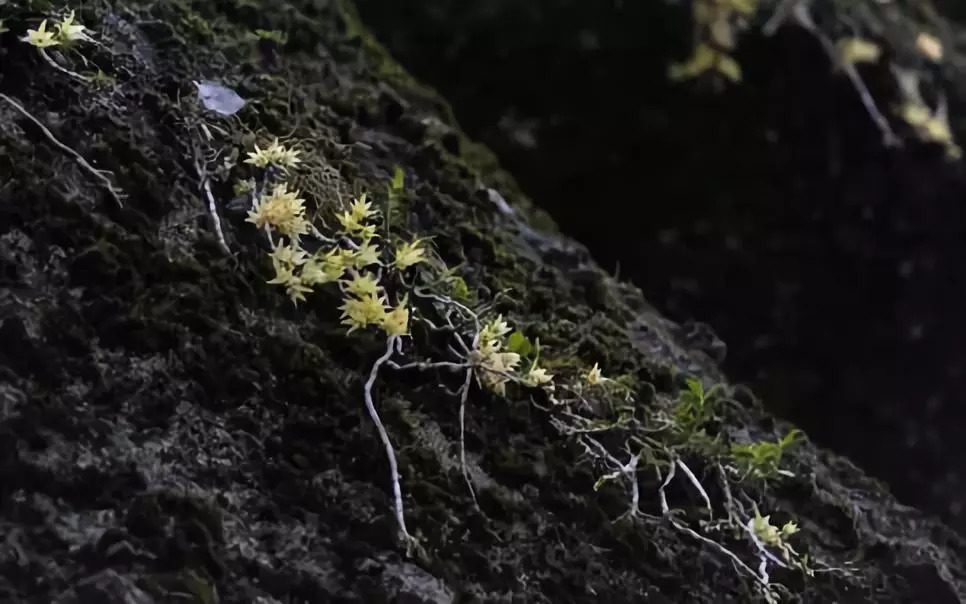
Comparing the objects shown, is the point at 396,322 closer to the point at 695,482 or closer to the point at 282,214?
the point at 282,214

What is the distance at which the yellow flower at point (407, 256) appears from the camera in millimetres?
975

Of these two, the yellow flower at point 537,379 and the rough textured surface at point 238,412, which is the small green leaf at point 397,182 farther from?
the yellow flower at point 537,379

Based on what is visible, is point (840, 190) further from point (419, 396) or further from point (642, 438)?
point (419, 396)

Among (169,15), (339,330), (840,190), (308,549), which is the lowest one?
(308,549)

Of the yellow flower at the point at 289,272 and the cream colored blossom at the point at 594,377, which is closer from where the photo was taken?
the yellow flower at the point at 289,272

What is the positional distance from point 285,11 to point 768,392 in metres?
0.99

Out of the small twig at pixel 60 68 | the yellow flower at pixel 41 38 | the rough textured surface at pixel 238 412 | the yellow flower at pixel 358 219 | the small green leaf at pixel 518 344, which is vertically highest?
the yellow flower at pixel 41 38

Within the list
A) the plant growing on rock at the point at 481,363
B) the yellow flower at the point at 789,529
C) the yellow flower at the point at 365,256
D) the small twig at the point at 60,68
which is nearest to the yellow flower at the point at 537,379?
the plant growing on rock at the point at 481,363

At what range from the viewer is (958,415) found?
1.39m

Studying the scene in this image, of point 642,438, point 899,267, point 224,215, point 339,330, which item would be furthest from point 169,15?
point 899,267

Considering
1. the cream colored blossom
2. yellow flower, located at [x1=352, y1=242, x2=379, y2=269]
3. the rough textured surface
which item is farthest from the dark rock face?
yellow flower, located at [x1=352, y1=242, x2=379, y2=269]

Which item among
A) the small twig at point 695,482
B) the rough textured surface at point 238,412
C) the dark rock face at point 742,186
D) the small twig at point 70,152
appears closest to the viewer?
the rough textured surface at point 238,412

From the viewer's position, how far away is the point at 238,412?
0.85m

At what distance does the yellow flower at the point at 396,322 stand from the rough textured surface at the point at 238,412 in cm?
3
